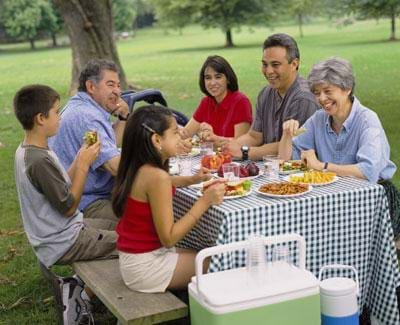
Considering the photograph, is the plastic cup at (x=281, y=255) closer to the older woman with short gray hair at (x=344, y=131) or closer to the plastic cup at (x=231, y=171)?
the plastic cup at (x=231, y=171)

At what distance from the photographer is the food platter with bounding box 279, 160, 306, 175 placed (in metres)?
4.14

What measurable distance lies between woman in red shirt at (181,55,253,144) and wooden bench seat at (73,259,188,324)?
193 centimetres

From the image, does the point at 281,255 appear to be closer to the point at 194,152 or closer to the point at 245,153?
the point at 245,153

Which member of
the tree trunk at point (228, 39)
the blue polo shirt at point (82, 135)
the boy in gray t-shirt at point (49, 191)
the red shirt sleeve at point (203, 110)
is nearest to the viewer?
the boy in gray t-shirt at point (49, 191)

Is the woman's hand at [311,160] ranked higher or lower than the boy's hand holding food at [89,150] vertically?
lower

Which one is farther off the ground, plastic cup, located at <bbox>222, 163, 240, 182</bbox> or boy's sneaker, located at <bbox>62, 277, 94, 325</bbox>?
plastic cup, located at <bbox>222, 163, 240, 182</bbox>

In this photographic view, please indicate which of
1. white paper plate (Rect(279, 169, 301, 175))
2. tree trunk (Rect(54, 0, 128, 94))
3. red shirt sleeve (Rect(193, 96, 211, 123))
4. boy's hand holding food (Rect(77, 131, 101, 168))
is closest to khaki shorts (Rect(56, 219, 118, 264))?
boy's hand holding food (Rect(77, 131, 101, 168))

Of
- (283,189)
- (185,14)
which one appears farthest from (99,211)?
(185,14)

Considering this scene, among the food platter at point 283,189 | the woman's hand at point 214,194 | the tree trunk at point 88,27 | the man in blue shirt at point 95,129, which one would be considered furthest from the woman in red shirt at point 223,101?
the tree trunk at point 88,27

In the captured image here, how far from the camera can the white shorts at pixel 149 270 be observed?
3.45 metres

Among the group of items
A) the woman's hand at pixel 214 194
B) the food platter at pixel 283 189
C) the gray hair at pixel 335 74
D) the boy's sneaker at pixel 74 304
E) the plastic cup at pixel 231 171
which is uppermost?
the gray hair at pixel 335 74

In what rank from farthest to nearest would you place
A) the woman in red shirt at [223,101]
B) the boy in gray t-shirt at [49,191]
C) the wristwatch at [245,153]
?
1. the woman in red shirt at [223,101]
2. the wristwatch at [245,153]
3. the boy in gray t-shirt at [49,191]

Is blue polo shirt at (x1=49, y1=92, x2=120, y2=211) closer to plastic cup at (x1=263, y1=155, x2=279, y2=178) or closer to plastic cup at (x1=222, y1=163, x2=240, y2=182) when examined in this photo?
plastic cup at (x1=222, y1=163, x2=240, y2=182)

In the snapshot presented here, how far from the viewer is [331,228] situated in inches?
141
